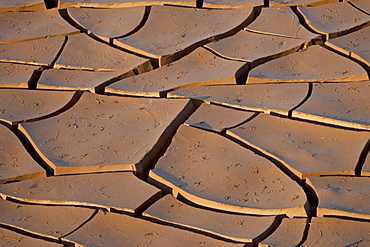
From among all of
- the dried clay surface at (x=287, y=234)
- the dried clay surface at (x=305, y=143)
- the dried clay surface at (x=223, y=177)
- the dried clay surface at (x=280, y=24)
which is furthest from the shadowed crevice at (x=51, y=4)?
the dried clay surface at (x=287, y=234)

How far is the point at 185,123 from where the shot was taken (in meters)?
2.31

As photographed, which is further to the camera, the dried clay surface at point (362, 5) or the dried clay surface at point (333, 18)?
the dried clay surface at point (362, 5)

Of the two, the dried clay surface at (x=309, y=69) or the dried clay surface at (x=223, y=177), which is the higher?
the dried clay surface at (x=309, y=69)

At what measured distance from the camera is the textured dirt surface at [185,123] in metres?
1.83

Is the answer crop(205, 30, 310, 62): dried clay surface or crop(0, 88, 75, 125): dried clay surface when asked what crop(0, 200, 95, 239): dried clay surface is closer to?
crop(0, 88, 75, 125): dried clay surface

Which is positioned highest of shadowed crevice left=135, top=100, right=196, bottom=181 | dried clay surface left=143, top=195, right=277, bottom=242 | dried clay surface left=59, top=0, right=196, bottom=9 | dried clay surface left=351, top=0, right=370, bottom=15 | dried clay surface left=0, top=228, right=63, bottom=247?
dried clay surface left=351, top=0, right=370, bottom=15

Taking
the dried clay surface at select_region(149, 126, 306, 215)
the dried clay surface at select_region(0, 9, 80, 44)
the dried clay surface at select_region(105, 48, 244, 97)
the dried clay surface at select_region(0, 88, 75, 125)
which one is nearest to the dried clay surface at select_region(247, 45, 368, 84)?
the dried clay surface at select_region(105, 48, 244, 97)

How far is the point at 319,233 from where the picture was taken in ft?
5.65

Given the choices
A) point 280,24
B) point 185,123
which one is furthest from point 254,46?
point 185,123

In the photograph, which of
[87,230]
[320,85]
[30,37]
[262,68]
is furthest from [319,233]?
[30,37]

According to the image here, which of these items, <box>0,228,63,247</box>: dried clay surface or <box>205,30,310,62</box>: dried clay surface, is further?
<box>205,30,310,62</box>: dried clay surface

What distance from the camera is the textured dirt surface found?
5.99 feet

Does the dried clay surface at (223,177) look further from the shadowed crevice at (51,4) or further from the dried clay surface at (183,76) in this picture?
the shadowed crevice at (51,4)

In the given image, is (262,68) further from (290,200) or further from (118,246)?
(118,246)
